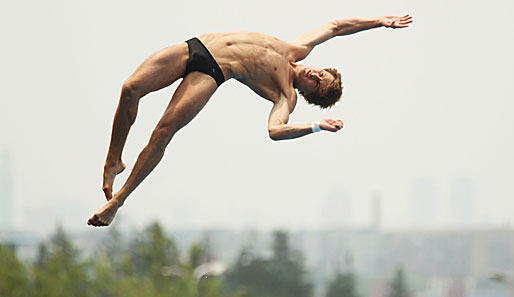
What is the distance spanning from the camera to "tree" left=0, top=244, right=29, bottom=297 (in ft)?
175

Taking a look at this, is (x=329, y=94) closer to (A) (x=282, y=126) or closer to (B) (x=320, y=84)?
(B) (x=320, y=84)

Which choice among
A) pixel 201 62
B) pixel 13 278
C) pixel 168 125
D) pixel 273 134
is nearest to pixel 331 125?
pixel 273 134

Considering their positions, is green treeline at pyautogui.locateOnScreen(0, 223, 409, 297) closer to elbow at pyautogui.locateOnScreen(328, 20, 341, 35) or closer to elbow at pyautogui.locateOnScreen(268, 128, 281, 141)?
elbow at pyautogui.locateOnScreen(328, 20, 341, 35)

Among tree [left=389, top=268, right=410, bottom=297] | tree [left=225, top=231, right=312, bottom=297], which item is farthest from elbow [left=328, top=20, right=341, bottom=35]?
tree [left=389, top=268, right=410, bottom=297]

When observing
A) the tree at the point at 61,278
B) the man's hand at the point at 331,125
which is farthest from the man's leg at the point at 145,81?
the tree at the point at 61,278

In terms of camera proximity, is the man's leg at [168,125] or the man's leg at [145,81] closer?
the man's leg at [145,81]

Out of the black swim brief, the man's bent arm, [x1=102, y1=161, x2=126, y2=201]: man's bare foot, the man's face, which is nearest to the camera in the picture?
→ the man's bent arm

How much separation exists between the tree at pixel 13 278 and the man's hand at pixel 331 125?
133 ft

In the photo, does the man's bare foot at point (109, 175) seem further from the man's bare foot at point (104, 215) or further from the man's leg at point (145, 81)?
the man's bare foot at point (104, 215)

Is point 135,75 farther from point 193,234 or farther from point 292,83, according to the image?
point 193,234

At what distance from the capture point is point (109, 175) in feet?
51.9

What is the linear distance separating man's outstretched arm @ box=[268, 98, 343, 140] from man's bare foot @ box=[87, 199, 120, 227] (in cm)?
203

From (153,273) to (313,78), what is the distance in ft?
179

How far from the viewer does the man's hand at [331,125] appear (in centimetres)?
1450
